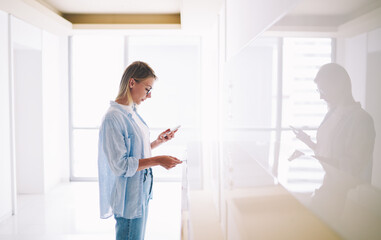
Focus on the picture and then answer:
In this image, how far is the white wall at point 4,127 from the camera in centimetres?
373

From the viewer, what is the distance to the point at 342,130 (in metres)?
0.69

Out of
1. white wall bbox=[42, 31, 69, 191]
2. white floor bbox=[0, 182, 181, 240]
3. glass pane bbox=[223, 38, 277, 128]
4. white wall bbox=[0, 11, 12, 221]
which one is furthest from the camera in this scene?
white wall bbox=[42, 31, 69, 191]

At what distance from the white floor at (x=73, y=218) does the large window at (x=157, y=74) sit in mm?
1032

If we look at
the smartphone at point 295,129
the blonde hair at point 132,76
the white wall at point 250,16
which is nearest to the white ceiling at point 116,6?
the white wall at point 250,16

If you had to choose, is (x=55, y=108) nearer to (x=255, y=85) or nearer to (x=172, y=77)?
(x=172, y=77)

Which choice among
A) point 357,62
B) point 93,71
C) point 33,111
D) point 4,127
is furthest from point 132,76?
point 93,71

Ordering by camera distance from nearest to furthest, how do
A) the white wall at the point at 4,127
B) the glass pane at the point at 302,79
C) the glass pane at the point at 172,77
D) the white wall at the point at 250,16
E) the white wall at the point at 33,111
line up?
the glass pane at the point at 302,79 < the white wall at the point at 250,16 < the white wall at the point at 4,127 < the white wall at the point at 33,111 < the glass pane at the point at 172,77

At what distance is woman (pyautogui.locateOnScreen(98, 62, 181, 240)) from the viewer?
1.63m

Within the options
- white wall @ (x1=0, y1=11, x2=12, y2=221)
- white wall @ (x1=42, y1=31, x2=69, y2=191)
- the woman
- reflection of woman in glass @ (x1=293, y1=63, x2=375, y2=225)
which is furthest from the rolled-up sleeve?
white wall @ (x1=42, y1=31, x2=69, y2=191)

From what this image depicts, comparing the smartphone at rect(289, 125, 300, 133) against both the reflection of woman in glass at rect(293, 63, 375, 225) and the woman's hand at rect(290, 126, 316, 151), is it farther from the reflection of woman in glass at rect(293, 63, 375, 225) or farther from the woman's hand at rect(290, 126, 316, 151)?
the reflection of woman in glass at rect(293, 63, 375, 225)

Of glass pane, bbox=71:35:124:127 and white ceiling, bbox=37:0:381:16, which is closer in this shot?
white ceiling, bbox=37:0:381:16

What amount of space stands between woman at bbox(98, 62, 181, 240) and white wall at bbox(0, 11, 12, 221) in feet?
8.93

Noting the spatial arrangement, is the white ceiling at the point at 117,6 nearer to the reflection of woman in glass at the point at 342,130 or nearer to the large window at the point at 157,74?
the large window at the point at 157,74

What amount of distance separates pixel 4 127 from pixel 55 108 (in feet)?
5.76
